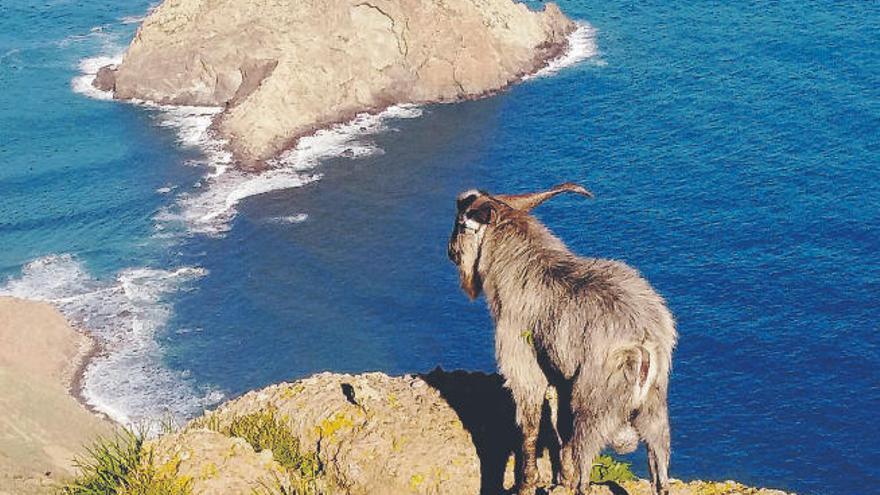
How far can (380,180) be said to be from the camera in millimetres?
125125

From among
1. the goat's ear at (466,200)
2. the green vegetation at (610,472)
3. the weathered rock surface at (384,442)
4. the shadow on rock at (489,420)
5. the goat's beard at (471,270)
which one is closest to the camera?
the goat's ear at (466,200)

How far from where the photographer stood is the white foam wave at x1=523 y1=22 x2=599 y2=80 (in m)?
151

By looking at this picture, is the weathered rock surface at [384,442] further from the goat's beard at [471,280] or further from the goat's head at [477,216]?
the goat's head at [477,216]

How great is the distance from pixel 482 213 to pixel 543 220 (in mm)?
94286

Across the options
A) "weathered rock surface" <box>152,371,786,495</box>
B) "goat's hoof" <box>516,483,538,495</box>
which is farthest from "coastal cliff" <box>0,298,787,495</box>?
"goat's hoof" <box>516,483,538,495</box>

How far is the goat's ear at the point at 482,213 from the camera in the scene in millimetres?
18719

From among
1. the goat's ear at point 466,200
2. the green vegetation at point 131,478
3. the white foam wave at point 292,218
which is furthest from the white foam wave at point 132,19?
the goat's ear at point 466,200

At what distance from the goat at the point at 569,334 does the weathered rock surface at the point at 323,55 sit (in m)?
122

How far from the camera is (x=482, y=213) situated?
1875 centimetres

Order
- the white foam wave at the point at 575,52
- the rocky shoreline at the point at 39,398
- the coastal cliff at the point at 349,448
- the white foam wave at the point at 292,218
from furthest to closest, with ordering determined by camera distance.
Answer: the white foam wave at the point at 575,52 < the white foam wave at the point at 292,218 < the rocky shoreline at the point at 39,398 < the coastal cliff at the point at 349,448

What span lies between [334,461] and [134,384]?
73.9m

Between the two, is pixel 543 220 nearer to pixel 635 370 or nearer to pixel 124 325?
pixel 124 325

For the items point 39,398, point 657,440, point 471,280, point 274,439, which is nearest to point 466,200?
point 471,280

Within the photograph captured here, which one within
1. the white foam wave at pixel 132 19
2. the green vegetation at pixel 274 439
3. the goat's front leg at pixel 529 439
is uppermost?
the goat's front leg at pixel 529 439
